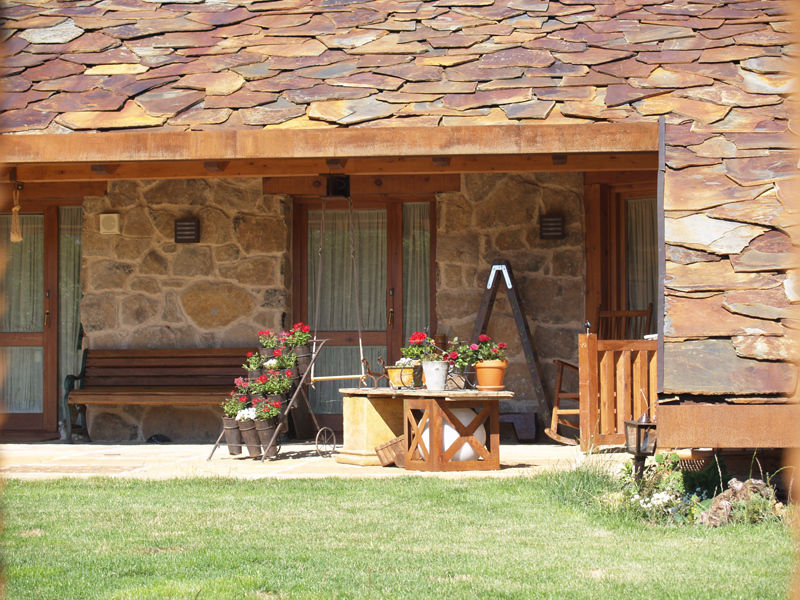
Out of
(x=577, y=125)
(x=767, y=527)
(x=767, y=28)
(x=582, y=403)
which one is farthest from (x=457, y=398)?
(x=767, y=28)

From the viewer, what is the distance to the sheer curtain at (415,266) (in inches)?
338

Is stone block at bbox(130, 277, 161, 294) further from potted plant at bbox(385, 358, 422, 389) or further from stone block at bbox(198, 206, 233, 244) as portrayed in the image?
potted plant at bbox(385, 358, 422, 389)

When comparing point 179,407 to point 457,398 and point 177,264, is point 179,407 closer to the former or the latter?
point 177,264

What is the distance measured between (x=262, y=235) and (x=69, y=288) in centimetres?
191

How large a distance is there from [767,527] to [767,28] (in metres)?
3.66

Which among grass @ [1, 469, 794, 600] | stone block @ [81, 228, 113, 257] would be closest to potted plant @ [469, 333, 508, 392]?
grass @ [1, 469, 794, 600]

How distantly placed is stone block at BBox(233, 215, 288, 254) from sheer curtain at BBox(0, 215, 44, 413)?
6.47 feet

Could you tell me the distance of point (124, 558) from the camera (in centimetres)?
363

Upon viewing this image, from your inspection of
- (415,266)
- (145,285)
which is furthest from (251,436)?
(415,266)

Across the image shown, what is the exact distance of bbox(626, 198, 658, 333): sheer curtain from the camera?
8.18m

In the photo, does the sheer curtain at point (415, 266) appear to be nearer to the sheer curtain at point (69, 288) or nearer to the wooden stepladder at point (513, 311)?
the wooden stepladder at point (513, 311)

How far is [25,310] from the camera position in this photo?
8.91 meters

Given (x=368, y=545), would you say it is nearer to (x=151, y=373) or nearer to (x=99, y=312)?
(x=151, y=373)

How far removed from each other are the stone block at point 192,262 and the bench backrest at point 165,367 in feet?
2.21
